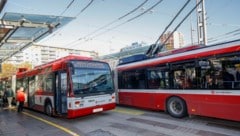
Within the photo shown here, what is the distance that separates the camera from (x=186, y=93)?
9.06m

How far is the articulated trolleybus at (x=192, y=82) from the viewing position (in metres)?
7.48

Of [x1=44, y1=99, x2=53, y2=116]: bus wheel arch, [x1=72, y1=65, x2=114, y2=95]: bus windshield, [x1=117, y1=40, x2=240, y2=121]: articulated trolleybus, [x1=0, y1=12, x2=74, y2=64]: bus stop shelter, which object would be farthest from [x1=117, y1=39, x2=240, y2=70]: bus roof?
[x1=44, y1=99, x2=53, y2=116]: bus wheel arch

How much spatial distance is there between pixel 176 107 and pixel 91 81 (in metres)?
3.92

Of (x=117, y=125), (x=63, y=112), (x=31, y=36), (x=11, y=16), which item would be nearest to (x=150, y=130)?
(x=117, y=125)

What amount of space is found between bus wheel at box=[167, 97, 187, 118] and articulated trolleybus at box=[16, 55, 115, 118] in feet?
9.13

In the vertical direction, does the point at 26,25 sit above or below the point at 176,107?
above

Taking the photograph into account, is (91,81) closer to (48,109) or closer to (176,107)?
(48,109)

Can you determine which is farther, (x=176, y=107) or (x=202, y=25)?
(x=202, y=25)

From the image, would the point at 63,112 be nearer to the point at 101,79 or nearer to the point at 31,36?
the point at 101,79

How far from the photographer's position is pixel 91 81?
10000mm

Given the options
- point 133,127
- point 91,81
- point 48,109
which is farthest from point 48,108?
point 133,127

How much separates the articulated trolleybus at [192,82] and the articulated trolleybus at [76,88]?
1881mm

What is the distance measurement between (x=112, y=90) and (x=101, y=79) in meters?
0.85

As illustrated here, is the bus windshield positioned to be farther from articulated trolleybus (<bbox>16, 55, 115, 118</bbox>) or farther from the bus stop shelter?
the bus stop shelter
